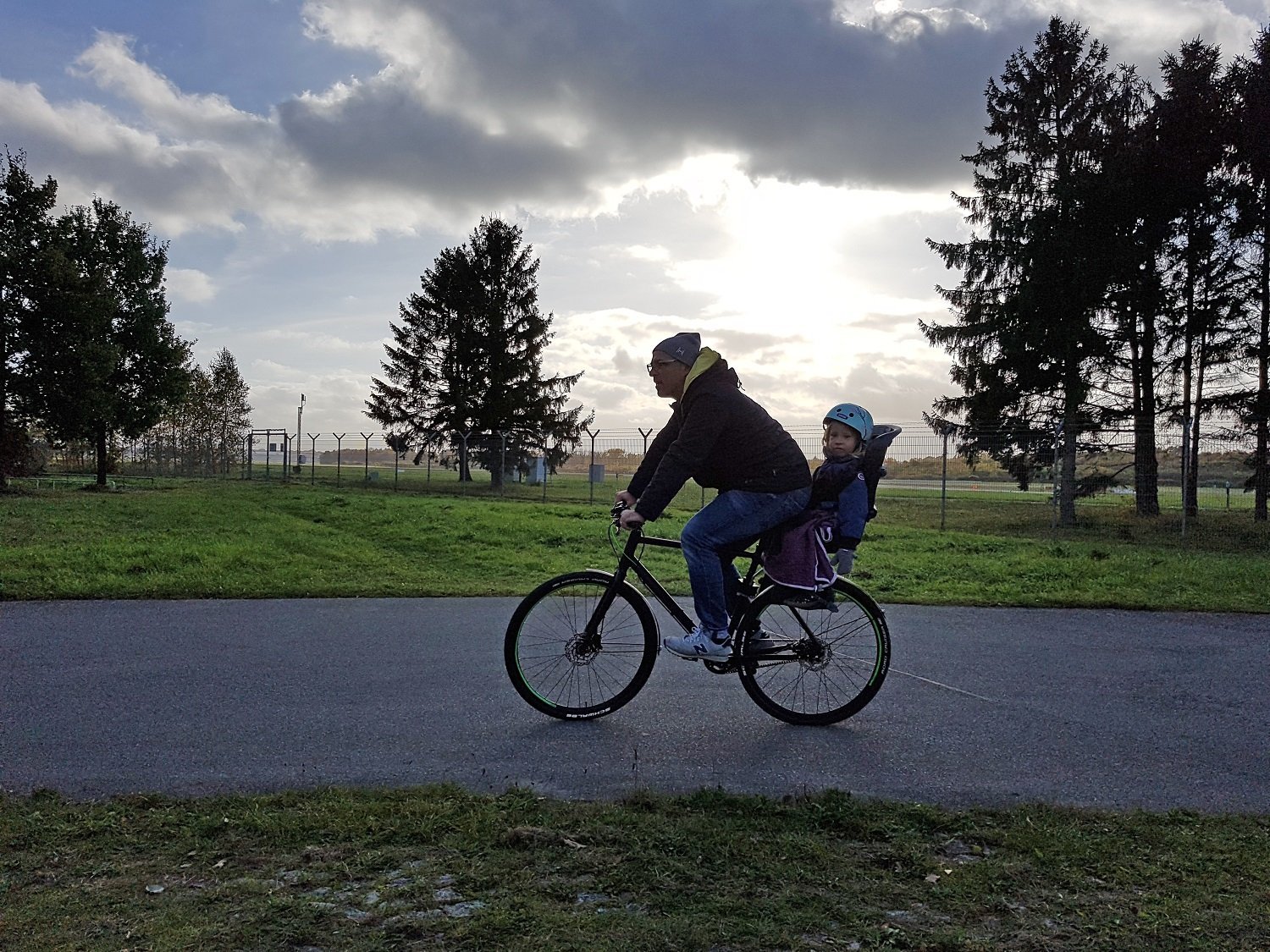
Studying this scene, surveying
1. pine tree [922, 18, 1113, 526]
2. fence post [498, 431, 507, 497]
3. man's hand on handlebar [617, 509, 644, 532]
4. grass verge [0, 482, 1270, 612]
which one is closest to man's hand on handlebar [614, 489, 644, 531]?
man's hand on handlebar [617, 509, 644, 532]

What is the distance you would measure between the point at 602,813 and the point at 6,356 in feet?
99.5

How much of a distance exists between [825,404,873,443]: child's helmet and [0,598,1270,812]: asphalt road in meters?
1.56

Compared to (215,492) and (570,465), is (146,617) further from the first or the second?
(570,465)

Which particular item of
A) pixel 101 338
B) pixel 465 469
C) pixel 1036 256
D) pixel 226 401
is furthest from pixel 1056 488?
pixel 226 401

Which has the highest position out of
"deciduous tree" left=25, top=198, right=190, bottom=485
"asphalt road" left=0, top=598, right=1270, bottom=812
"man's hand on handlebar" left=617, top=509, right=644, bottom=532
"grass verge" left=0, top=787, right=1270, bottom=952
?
"deciduous tree" left=25, top=198, right=190, bottom=485

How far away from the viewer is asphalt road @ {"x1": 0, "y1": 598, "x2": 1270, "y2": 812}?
416 cm

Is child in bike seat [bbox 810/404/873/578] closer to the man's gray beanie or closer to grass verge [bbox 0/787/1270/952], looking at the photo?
the man's gray beanie

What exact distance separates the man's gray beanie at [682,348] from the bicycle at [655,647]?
0.88 meters

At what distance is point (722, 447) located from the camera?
5.01 m

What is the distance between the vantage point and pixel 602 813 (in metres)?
3.59

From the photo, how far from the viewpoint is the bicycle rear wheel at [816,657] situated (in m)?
5.10

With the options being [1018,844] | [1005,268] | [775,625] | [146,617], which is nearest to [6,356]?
[146,617]

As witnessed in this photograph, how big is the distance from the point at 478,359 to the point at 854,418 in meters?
39.4

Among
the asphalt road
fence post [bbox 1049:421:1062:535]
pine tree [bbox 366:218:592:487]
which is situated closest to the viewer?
the asphalt road
